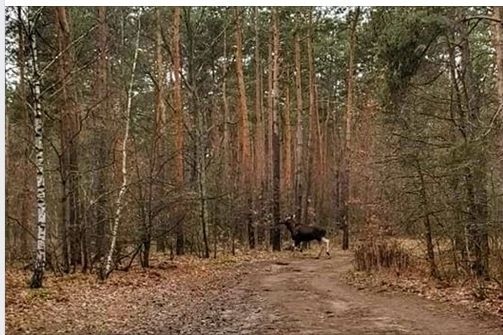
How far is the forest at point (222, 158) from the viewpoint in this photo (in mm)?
8094

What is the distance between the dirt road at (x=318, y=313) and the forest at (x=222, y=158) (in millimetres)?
275

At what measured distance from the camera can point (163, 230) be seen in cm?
1177

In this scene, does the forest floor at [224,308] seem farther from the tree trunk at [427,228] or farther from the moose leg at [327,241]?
the moose leg at [327,241]

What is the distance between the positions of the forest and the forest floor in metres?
0.16

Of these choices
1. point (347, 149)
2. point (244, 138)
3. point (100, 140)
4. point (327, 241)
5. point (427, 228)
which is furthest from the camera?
point (244, 138)

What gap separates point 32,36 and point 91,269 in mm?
3714

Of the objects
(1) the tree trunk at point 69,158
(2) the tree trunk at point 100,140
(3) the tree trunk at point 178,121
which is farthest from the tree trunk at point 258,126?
(1) the tree trunk at point 69,158

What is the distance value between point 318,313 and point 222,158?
9.94m

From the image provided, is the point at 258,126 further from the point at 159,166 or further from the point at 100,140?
the point at 100,140

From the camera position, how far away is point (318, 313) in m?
7.26

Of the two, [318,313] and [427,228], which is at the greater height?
[427,228]

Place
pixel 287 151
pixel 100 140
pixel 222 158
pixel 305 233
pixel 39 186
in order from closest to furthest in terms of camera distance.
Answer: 1. pixel 39 186
2. pixel 100 140
3. pixel 305 233
4. pixel 222 158
5. pixel 287 151

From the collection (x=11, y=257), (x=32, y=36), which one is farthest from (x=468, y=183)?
(x=11, y=257)

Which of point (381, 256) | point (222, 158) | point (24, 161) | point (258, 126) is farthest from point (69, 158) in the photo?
point (258, 126)
